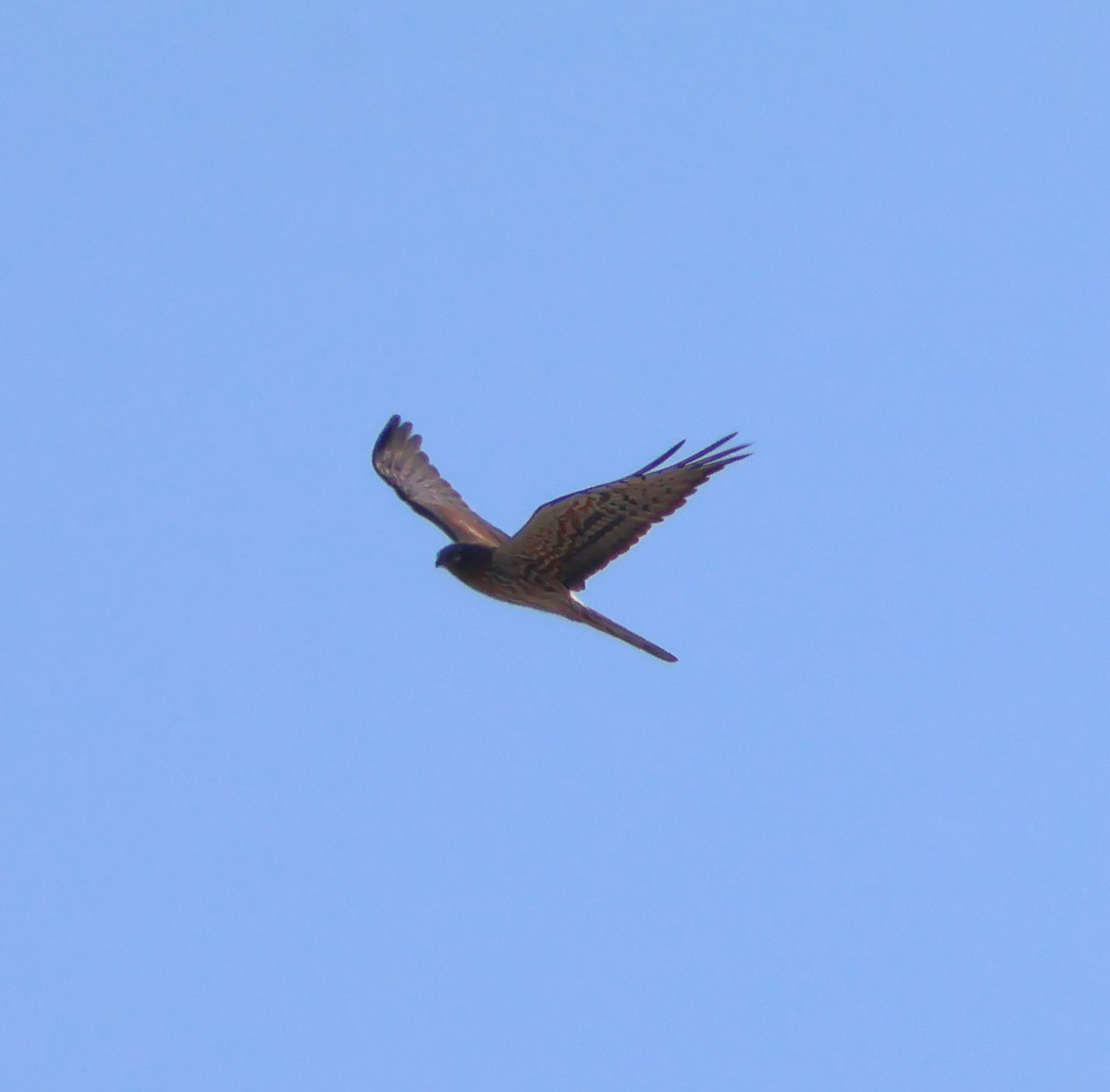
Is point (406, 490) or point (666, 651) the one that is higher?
point (406, 490)

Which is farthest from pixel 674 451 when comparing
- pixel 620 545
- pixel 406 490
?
pixel 406 490

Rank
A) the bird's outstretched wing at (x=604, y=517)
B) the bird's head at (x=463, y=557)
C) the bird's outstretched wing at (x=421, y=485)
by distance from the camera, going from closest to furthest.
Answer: the bird's outstretched wing at (x=604, y=517)
the bird's head at (x=463, y=557)
the bird's outstretched wing at (x=421, y=485)

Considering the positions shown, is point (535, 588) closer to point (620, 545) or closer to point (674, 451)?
point (620, 545)

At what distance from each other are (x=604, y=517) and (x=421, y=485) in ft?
9.24

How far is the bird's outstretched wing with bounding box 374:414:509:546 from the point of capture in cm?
1317

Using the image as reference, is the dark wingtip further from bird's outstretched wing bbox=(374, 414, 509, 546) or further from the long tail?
the long tail

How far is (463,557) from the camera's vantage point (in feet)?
40.0

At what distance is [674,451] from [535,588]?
166cm

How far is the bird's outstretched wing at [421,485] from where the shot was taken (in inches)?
519

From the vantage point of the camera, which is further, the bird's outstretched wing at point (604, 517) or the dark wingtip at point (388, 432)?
Result: the dark wingtip at point (388, 432)

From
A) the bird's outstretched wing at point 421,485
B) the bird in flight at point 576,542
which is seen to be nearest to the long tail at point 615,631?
the bird in flight at point 576,542

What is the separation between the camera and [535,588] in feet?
39.1

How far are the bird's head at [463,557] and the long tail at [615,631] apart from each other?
2.45 feet

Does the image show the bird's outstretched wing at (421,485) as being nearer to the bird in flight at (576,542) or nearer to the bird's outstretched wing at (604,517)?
the bird in flight at (576,542)
